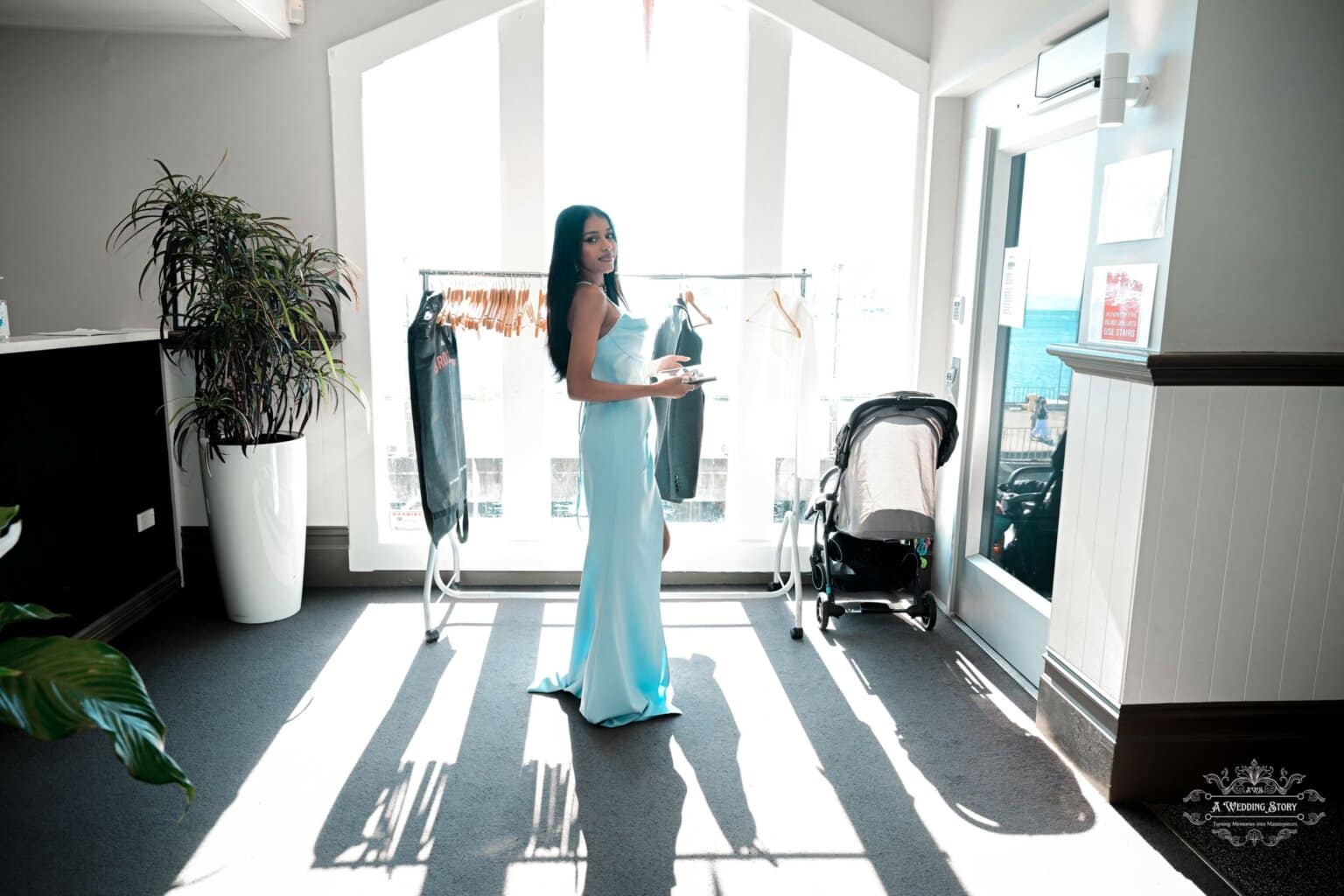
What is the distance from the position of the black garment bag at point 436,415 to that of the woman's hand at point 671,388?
3.06 ft

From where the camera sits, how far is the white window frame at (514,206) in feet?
12.2

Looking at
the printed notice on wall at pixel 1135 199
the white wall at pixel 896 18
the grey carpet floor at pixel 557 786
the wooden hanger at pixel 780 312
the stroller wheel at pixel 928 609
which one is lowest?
the grey carpet floor at pixel 557 786

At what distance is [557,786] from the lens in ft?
8.01

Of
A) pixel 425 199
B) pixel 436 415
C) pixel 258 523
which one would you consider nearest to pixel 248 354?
pixel 258 523

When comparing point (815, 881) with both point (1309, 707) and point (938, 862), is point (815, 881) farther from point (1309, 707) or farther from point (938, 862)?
point (1309, 707)

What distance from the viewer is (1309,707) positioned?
2.41m

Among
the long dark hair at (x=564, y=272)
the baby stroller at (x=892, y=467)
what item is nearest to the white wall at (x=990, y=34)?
the baby stroller at (x=892, y=467)

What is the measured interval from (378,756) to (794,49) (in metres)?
3.29

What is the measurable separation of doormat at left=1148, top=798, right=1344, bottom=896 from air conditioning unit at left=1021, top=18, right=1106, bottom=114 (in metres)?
2.03

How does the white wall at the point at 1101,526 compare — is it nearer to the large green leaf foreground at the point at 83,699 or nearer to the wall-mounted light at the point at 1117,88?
the wall-mounted light at the point at 1117,88

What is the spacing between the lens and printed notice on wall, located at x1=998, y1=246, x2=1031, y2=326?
3.27 m

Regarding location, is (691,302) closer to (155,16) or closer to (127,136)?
(155,16)

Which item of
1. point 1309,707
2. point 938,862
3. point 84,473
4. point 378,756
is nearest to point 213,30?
point 84,473

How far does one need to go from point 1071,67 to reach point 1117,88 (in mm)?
525
